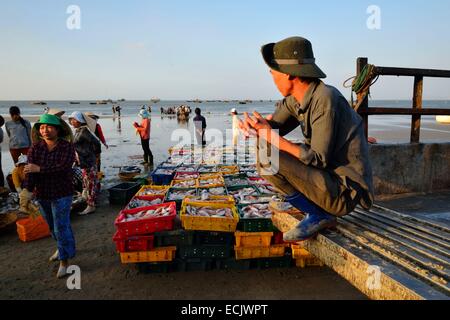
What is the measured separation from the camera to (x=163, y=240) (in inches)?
171

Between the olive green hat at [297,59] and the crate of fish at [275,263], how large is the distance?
9.92ft

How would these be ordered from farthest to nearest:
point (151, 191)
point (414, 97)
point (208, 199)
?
point (151, 191) → point (414, 97) → point (208, 199)

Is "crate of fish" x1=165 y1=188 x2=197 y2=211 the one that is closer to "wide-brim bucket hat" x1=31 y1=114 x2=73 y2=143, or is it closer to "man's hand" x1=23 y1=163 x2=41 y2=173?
"wide-brim bucket hat" x1=31 y1=114 x2=73 y2=143

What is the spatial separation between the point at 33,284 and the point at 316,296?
3950 millimetres

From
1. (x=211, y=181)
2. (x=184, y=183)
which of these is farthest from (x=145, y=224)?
(x=211, y=181)

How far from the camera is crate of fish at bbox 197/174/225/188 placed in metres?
6.26

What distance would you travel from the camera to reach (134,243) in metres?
4.31

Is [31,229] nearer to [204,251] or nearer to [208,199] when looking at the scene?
[208,199]

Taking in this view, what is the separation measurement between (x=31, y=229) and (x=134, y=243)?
270 cm

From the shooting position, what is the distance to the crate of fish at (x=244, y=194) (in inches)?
211

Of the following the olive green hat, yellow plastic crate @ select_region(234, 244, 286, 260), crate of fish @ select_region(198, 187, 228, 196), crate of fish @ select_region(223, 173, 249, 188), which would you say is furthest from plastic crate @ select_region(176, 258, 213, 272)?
the olive green hat

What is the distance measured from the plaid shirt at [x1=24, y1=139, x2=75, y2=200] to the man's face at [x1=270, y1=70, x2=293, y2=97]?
3294 mm
